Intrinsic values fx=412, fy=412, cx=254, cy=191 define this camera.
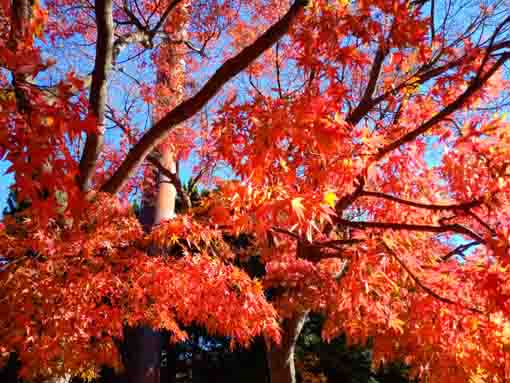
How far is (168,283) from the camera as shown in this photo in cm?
427

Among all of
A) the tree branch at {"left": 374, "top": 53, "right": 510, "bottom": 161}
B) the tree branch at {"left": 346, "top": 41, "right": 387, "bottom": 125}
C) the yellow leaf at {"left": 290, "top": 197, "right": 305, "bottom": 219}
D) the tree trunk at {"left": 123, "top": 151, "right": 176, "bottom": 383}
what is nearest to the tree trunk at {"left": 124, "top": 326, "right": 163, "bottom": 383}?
the tree trunk at {"left": 123, "top": 151, "right": 176, "bottom": 383}

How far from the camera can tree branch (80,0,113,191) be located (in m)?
3.38

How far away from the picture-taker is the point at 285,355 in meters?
5.79

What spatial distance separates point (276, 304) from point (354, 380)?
15.3 ft

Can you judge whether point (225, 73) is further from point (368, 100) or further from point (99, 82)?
point (368, 100)

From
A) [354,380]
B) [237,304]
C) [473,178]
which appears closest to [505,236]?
[473,178]

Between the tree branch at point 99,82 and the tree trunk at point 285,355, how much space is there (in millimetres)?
3531

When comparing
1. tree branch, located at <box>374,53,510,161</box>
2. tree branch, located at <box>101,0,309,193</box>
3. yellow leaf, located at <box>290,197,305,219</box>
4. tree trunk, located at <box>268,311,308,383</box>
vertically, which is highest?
tree branch, located at <box>101,0,309,193</box>

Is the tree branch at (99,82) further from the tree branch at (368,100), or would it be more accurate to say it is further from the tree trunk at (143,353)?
Answer: the tree trunk at (143,353)

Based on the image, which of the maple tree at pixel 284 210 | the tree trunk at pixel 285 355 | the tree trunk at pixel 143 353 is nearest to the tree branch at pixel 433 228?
the maple tree at pixel 284 210

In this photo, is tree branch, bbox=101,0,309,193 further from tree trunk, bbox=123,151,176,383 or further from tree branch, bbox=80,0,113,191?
tree trunk, bbox=123,151,176,383

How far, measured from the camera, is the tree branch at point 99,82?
11.1ft

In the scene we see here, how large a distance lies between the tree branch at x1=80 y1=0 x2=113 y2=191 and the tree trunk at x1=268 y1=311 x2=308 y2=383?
3531mm

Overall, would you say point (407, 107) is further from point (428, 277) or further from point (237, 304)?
point (237, 304)
